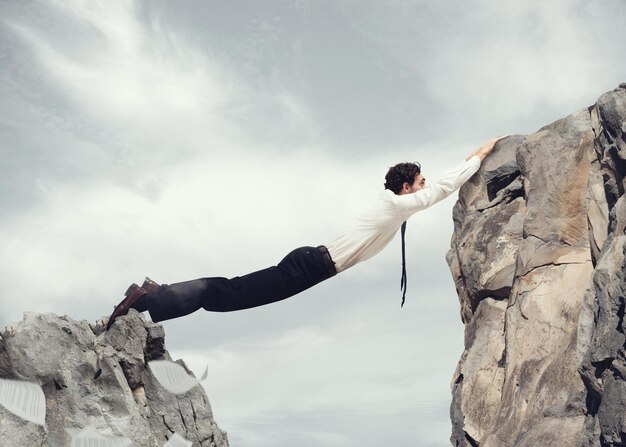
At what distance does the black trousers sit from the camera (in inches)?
444

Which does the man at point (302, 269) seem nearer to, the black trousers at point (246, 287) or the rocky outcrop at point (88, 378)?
the black trousers at point (246, 287)

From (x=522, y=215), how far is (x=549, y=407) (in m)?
6.41

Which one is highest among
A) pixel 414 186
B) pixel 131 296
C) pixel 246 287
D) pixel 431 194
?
pixel 414 186

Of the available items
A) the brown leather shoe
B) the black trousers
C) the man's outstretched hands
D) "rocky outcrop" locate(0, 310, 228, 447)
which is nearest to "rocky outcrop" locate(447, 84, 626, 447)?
the man's outstretched hands

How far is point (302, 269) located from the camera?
11328 mm

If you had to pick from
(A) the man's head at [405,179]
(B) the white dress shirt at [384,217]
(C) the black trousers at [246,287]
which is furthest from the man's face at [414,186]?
(C) the black trousers at [246,287]

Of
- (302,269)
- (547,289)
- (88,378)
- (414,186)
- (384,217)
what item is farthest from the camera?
(547,289)

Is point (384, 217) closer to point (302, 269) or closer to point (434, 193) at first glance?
point (434, 193)

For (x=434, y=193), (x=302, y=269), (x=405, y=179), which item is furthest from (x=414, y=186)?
(x=302, y=269)

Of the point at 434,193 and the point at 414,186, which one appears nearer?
the point at 434,193

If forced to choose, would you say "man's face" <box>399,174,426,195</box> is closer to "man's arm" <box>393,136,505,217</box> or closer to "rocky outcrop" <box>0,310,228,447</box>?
"man's arm" <box>393,136,505,217</box>

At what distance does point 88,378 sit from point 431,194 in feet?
29.0

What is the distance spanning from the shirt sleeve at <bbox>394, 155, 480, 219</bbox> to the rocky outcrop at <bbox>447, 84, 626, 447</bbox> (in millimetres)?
5763

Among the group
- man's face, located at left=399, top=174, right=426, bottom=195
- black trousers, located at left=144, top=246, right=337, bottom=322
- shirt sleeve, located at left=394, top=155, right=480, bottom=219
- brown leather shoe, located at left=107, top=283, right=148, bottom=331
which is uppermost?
man's face, located at left=399, top=174, right=426, bottom=195
